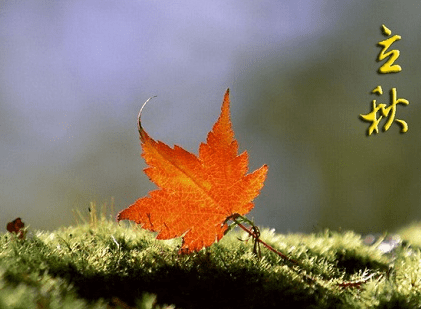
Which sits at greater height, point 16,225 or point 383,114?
point 383,114

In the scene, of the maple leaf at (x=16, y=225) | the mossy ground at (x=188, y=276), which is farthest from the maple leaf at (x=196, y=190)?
the maple leaf at (x=16, y=225)

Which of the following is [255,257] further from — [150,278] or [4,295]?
[4,295]

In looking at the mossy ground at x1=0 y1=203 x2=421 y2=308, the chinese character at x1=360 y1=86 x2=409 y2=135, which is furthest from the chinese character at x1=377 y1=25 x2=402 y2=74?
the mossy ground at x1=0 y1=203 x2=421 y2=308

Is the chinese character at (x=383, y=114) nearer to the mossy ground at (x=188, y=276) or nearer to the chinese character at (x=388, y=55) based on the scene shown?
the chinese character at (x=388, y=55)

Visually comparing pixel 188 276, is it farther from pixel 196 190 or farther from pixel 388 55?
pixel 388 55

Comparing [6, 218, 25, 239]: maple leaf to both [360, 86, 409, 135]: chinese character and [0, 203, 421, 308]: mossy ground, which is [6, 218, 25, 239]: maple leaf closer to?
[0, 203, 421, 308]: mossy ground

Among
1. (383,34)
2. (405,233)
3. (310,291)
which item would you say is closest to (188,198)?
(310,291)

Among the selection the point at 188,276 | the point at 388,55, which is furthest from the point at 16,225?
the point at 388,55
